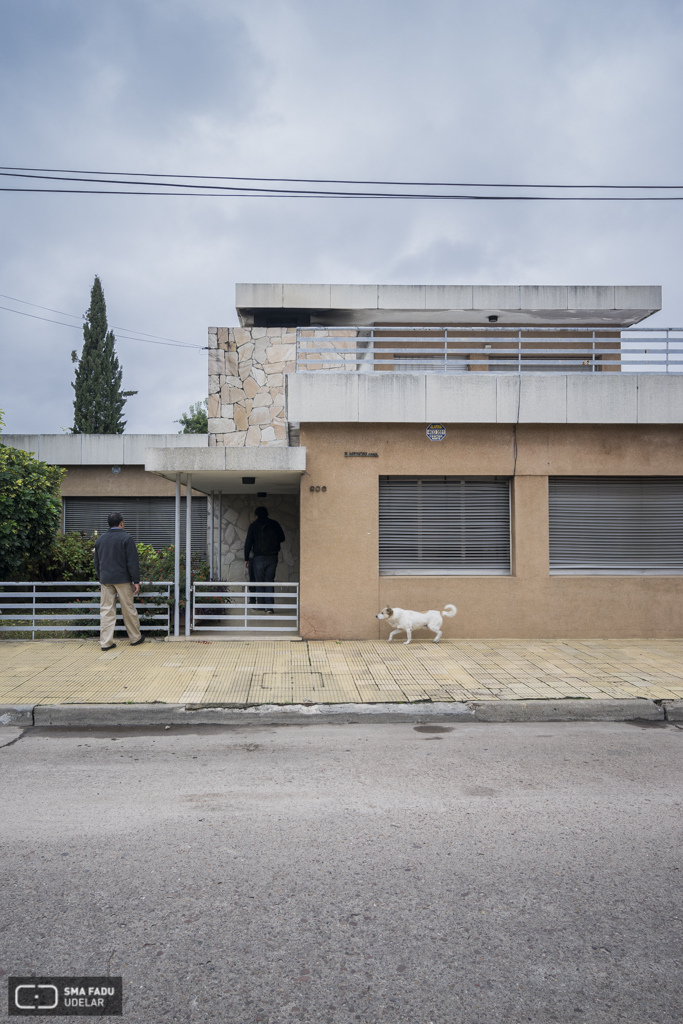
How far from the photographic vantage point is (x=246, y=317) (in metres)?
15.5

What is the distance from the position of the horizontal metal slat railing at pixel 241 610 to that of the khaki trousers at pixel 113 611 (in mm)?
931

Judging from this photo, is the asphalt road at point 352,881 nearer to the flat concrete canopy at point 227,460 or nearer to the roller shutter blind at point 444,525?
the flat concrete canopy at point 227,460

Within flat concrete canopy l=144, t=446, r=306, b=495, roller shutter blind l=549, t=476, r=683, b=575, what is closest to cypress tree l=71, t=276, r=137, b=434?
flat concrete canopy l=144, t=446, r=306, b=495

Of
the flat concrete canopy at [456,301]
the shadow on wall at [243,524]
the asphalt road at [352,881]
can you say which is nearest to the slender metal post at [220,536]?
the shadow on wall at [243,524]

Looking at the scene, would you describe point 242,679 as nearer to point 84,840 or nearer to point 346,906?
point 84,840

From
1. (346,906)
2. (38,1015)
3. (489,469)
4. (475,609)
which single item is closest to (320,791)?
(346,906)

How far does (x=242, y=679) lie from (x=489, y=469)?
5289mm

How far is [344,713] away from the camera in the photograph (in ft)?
21.1

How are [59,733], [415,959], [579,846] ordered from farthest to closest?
[59,733], [579,846], [415,959]

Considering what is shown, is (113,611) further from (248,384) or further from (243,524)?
(248,384)

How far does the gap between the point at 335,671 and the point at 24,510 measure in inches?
242

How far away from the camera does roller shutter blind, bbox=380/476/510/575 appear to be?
10438mm

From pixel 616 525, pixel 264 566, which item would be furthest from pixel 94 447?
pixel 616 525

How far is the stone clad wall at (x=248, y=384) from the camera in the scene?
578 inches
